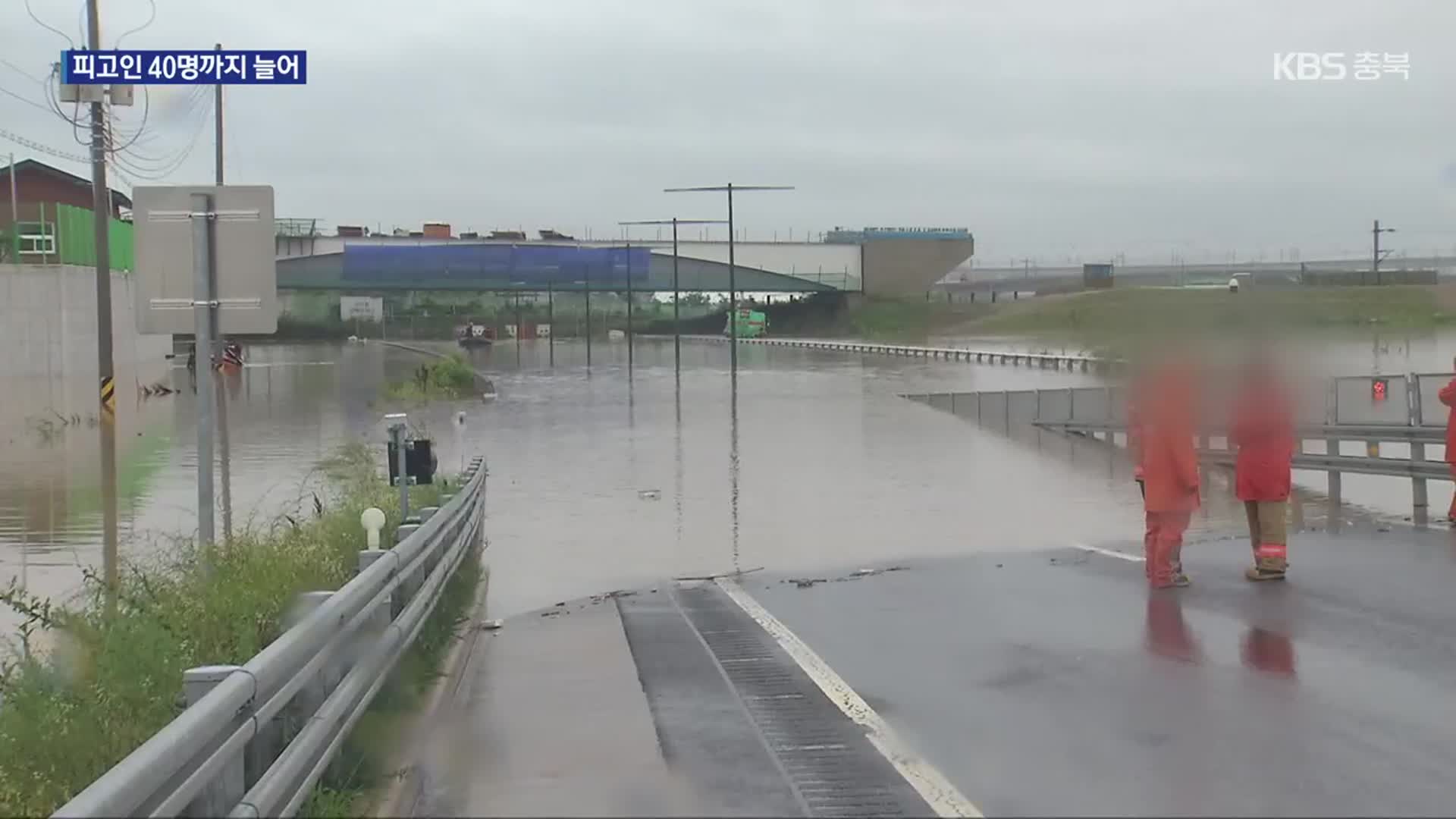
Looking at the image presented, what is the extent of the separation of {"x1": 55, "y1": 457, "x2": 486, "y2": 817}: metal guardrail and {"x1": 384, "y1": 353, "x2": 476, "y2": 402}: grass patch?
3149cm

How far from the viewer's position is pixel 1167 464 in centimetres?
1091

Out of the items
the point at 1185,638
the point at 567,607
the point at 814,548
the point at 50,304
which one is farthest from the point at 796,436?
the point at 50,304

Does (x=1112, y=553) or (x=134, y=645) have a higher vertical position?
(x=134, y=645)

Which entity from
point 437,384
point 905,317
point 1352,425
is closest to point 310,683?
point 1352,425

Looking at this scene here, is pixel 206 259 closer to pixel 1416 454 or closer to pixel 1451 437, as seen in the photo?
pixel 1451 437

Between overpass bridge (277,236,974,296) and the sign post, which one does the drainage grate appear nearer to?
the sign post

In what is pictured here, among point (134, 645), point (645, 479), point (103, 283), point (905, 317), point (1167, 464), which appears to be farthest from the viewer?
point (905, 317)

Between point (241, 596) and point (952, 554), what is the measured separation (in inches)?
317

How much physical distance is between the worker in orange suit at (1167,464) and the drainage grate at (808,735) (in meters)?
3.14

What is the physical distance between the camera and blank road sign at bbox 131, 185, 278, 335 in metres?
9.31

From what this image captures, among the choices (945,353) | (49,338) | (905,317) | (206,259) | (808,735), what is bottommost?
(808,735)

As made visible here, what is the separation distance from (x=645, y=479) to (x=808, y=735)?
14706 millimetres

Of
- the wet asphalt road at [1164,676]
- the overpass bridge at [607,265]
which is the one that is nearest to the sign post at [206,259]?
the wet asphalt road at [1164,676]

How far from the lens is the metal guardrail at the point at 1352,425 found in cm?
1577
